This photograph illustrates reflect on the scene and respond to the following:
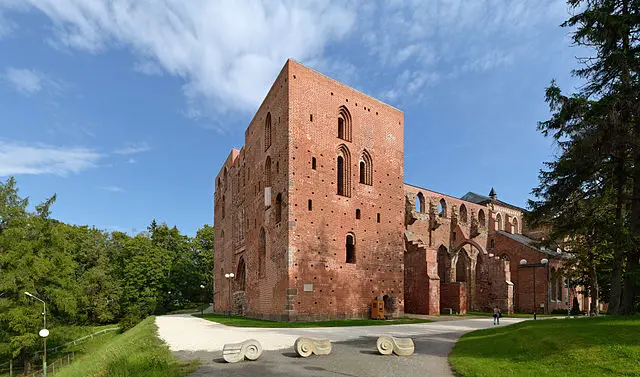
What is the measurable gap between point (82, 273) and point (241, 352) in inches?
1622

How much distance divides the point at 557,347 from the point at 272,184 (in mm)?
19512

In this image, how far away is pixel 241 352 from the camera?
415 inches

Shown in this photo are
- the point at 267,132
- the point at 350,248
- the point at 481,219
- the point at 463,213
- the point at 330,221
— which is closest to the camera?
the point at 330,221

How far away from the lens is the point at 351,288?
1022 inches

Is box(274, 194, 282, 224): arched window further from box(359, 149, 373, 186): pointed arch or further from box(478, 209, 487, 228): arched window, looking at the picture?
box(478, 209, 487, 228): arched window

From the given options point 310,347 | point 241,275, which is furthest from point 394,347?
point 241,275

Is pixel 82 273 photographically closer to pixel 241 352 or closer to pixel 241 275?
pixel 241 275

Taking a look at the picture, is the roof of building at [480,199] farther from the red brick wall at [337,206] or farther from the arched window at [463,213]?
the red brick wall at [337,206]

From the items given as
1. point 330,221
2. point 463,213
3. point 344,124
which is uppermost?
point 344,124

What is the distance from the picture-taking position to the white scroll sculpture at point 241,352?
1042cm

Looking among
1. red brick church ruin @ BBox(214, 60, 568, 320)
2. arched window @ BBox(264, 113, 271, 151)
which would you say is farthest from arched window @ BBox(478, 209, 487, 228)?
arched window @ BBox(264, 113, 271, 151)

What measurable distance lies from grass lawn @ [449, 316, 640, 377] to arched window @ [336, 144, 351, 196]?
50.7ft

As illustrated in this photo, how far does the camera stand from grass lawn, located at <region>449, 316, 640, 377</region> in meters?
8.67

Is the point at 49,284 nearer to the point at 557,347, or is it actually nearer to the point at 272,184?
the point at 272,184
